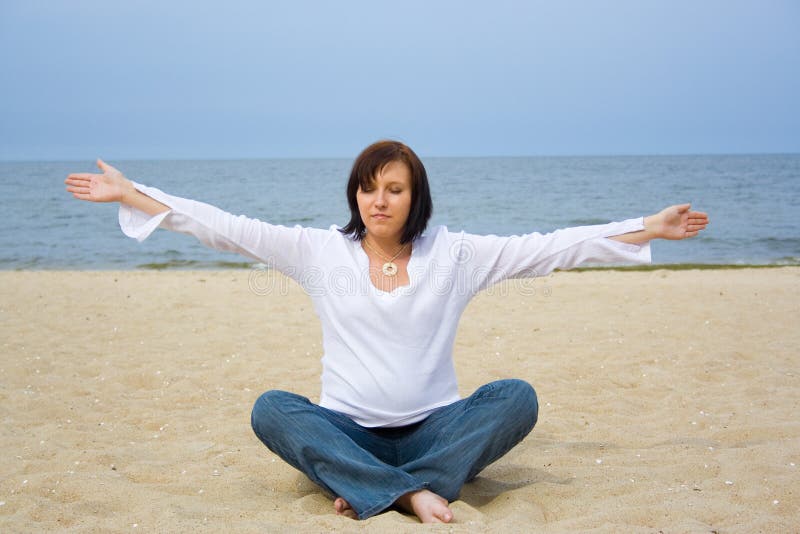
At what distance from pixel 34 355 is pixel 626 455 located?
459cm

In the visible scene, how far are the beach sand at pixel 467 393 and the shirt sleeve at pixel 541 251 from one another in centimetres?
95

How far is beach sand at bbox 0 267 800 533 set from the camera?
9.63 ft

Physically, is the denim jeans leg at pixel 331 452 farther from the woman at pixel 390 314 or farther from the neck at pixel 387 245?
the neck at pixel 387 245

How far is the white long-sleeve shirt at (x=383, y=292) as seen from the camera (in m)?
2.96

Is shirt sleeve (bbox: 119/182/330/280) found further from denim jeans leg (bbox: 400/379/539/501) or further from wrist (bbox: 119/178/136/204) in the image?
denim jeans leg (bbox: 400/379/539/501)

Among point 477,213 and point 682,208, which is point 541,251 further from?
point 477,213

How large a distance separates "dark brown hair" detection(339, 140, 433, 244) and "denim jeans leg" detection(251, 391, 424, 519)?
2.54ft

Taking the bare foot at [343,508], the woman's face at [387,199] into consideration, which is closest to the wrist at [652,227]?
the woman's face at [387,199]

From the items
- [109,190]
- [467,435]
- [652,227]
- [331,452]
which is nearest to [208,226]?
[109,190]

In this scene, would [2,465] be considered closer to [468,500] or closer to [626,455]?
[468,500]

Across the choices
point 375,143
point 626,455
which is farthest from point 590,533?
point 375,143

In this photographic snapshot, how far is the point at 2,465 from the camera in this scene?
3.55m

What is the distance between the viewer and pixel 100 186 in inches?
112

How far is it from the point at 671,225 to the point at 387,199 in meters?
1.16
